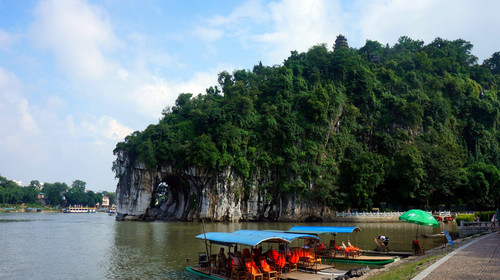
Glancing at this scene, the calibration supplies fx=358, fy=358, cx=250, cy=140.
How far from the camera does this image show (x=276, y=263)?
43.3 ft

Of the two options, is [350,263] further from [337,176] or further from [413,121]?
[413,121]

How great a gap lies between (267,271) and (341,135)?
130 feet

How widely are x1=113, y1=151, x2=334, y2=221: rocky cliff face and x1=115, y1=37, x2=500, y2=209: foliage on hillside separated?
1.24 metres

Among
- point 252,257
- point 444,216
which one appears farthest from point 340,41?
point 252,257

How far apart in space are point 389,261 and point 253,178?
31315mm

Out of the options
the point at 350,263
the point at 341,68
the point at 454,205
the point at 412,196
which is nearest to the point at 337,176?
the point at 412,196

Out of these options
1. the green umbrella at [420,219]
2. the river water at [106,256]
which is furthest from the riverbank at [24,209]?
the green umbrella at [420,219]

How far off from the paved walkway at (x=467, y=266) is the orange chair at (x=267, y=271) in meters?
4.94

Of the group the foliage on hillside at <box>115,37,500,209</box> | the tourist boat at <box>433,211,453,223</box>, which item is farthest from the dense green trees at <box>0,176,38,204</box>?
the tourist boat at <box>433,211,453,223</box>

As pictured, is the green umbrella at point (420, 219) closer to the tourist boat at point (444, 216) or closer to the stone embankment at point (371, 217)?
the stone embankment at point (371, 217)

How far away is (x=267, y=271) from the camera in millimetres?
12477

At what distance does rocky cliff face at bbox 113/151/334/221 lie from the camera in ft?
150

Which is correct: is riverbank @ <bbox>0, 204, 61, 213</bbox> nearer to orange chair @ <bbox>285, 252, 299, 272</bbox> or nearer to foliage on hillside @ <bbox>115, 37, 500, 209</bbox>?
foliage on hillside @ <bbox>115, 37, 500, 209</bbox>

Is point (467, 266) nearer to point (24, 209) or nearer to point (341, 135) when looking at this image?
point (341, 135)
